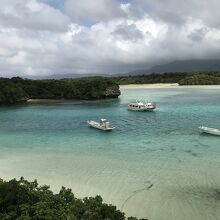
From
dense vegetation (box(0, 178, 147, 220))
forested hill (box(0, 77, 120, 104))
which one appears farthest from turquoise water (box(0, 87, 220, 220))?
forested hill (box(0, 77, 120, 104))

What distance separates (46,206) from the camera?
1469 centimetres

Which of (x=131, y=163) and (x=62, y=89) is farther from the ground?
(x=62, y=89)

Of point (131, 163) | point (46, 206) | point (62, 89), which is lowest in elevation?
point (131, 163)

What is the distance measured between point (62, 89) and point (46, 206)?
329 feet

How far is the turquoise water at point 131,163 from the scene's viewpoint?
2183 centimetres

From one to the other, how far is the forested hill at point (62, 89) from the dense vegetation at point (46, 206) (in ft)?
292

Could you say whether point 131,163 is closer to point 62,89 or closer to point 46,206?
point 46,206

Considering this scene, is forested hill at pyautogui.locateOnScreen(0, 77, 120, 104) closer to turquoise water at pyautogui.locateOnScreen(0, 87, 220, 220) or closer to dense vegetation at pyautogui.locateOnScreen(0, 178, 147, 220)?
turquoise water at pyautogui.locateOnScreen(0, 87, 220, 220)

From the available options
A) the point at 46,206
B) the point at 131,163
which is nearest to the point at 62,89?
the point at 131,163

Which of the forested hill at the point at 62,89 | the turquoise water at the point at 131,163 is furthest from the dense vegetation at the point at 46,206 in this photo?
the forested hill at the point at 62,89

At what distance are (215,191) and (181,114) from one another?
144 feet

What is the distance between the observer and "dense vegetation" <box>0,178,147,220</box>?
13625mm

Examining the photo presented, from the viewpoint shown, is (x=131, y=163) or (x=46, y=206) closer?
(x=46, y=206)

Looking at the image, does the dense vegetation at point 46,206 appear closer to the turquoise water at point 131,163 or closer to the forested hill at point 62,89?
the turquoise water at point 131,163
